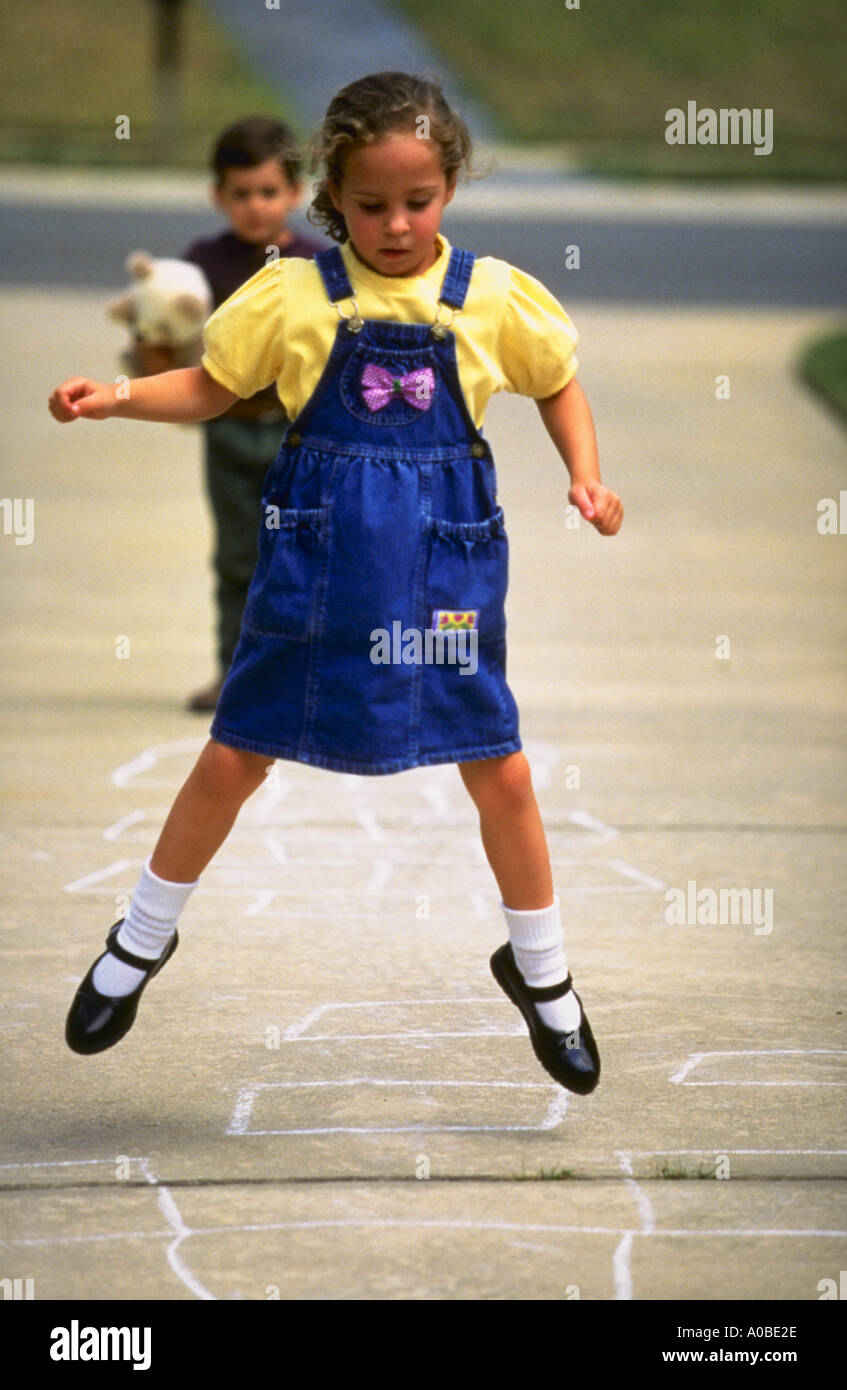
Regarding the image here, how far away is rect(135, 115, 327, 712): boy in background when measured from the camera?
5.30 meters

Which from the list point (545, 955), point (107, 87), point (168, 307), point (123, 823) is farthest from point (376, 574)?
point (107, 87)

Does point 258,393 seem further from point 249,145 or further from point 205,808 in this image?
point 205,808

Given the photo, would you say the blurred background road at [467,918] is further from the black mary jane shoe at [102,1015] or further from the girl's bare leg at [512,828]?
the girl's bare leg at [512,828]

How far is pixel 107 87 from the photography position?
26.8 metres

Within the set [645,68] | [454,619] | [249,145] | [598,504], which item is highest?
[645,68]

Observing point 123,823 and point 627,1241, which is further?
point 123,823

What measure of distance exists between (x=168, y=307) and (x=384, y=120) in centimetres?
264

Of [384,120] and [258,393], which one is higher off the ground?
[384,120]

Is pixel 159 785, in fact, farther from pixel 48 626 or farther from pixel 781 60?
pixel 781 60
